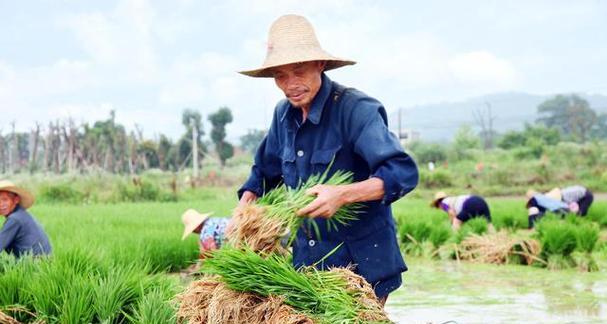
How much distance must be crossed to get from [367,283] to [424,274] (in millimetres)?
5694

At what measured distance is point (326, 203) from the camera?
9.39 ft

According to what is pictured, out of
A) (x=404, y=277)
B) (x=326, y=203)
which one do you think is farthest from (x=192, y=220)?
(x=326, y=203)

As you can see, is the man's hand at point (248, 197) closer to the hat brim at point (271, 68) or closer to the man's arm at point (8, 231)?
the hat brim at point (271, 68)

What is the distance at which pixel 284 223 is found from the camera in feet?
9.85

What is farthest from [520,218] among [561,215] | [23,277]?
[23,277]

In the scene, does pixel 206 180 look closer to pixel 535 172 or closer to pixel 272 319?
pixel 535 172

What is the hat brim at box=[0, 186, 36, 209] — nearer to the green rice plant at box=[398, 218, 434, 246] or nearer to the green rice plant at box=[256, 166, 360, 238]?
the green rice plant at box=[256, 166, 360, 238]

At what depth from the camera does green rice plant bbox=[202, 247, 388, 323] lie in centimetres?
294

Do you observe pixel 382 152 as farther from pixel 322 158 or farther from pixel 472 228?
pixel 472 228

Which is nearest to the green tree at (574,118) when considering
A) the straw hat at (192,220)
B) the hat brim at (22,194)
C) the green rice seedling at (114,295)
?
the straw hat at (192,220)

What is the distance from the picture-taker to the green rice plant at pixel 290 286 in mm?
2941

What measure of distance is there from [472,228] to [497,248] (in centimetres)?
113

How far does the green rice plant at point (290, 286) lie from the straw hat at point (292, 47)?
0.64 metres

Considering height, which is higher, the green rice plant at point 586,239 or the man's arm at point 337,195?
the man's arm at point 337,195
